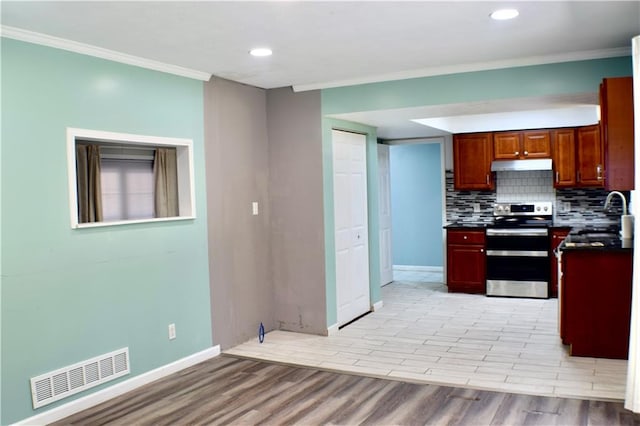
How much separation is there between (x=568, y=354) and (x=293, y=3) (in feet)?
11.3

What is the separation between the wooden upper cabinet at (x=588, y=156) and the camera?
22.5 feet

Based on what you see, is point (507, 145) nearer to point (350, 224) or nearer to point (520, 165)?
point (520, 165)

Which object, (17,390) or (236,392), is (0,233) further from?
(236,392)

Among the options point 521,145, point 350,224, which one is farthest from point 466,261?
point 350,224

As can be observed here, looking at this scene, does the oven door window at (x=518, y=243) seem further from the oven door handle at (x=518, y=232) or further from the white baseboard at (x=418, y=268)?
the white baseboard at (x=418, y=268)

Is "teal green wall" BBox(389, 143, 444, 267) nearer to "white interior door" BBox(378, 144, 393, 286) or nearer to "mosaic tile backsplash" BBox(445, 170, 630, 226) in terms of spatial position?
"white interior door" BBox(378, 144, 393, 286)

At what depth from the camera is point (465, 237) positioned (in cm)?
723

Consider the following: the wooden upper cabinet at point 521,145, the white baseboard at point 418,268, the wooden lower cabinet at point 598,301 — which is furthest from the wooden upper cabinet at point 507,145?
the wooden lower cabinet at point 598,301

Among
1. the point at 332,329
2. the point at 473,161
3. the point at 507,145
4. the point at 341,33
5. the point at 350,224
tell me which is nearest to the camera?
the point at 341,33

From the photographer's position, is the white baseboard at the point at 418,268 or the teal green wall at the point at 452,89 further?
the white baseboard at the point at 418,268

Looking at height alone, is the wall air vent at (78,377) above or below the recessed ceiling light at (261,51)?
below

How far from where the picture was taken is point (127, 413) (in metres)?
3.59

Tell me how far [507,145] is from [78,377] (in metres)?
5.75

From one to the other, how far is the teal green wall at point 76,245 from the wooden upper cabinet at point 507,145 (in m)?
4.28
